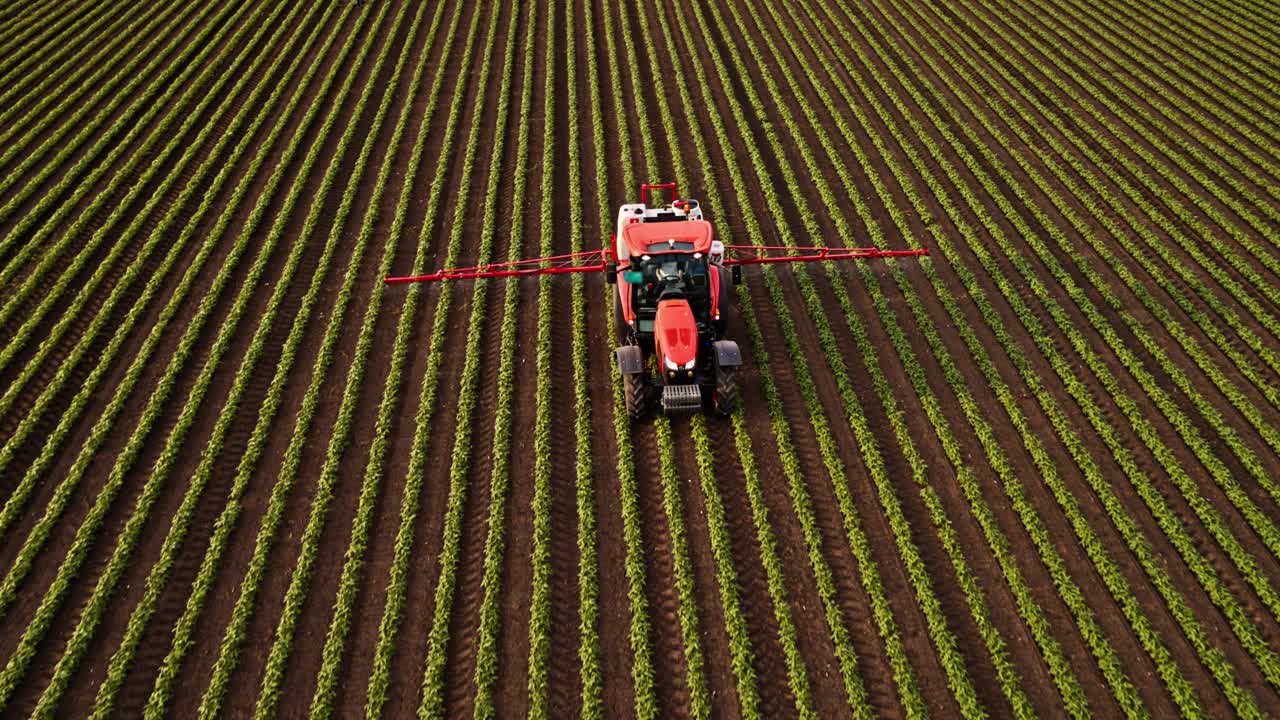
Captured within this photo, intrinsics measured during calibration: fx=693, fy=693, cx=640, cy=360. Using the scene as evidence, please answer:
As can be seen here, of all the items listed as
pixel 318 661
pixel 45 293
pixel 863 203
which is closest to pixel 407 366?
pixel 318 661

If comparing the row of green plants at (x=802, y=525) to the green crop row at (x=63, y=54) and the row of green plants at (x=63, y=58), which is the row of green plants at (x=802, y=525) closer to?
the row of green plants at (x=63, y=58)

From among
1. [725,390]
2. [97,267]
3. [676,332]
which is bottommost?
[725,390]

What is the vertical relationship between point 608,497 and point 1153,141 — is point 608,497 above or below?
below

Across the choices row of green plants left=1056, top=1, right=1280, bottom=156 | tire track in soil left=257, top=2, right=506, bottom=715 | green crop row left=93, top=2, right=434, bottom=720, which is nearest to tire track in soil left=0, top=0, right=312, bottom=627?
green crop row left=93, top=2, right=434, bottom=720

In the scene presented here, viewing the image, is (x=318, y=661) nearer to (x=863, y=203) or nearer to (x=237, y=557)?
(x=237, y=557)

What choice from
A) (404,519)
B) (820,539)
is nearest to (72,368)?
(404,519)

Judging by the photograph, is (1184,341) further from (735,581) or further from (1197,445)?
(735,581)
